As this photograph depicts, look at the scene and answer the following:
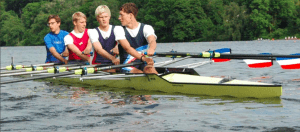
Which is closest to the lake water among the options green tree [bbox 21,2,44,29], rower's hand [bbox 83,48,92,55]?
rower's hand [bbox 83,48,92,55]

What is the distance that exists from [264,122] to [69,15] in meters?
71.9

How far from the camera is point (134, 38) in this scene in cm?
1046

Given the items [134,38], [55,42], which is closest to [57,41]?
[55,42]

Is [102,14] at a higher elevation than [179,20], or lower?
lower

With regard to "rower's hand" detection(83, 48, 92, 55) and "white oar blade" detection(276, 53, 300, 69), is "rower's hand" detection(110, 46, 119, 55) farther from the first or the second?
"white oar blade" detection(276, 53, 300, 69)

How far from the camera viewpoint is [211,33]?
74.8 metres

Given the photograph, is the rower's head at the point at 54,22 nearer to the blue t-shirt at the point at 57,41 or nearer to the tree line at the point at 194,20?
the blue t-shirt at the point at 57,41

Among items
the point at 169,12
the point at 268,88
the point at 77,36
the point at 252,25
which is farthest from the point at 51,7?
the point at 268,88

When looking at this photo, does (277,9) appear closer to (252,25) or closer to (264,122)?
(252,25)

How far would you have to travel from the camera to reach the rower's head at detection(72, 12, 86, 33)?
1273 cm

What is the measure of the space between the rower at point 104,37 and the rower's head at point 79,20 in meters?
1.54

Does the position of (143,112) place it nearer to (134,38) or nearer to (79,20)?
(134,38)

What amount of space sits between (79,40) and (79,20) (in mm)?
577

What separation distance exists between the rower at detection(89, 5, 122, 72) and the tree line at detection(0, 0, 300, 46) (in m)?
57.2
